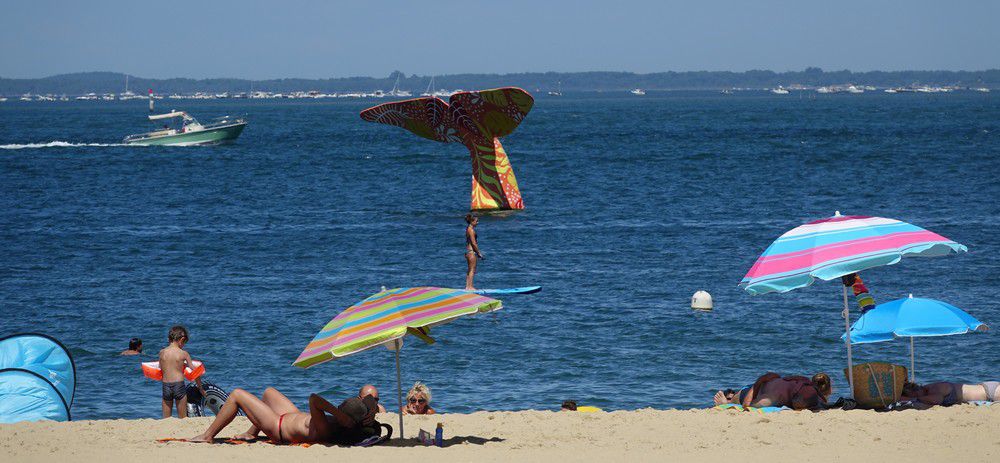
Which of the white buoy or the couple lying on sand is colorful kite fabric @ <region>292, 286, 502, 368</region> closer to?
the couple lying on sand

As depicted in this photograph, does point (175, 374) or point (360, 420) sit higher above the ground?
point (360, 420)

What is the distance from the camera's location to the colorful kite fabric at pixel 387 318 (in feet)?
30.9

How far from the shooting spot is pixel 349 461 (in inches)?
369

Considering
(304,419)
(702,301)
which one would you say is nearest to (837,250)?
(304,419)

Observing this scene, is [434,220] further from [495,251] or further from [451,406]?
[451,406]

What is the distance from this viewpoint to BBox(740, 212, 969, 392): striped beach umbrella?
34.6ft

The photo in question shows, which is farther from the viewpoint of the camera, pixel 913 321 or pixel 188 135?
pixel 188 135

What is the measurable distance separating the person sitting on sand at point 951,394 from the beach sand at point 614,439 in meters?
0.38

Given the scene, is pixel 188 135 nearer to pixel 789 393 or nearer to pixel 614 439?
pixel 789 393

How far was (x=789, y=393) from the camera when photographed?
37.9 feet

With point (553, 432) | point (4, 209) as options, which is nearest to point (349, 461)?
point (553, 432)

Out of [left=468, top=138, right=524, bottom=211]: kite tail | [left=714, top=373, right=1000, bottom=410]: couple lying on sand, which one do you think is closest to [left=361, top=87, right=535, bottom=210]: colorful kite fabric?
[left=468, top=138, right=524, bottom=211]: kite tail

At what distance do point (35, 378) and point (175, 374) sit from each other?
137 cm

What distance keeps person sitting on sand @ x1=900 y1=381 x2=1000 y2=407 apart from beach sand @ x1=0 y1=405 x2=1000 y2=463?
38 cm
